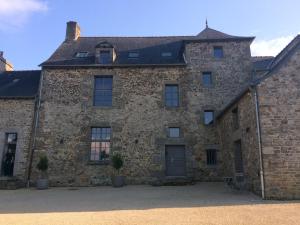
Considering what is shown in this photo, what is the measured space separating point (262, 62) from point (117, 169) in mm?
11040

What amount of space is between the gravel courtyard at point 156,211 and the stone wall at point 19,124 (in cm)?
498

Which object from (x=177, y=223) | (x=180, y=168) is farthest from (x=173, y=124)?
(x=177, y=223)

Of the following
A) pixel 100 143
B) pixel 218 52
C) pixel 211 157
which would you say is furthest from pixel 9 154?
pixel 218 52

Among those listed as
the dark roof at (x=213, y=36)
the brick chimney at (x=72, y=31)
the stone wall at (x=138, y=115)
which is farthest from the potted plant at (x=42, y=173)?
the dark roof at (x=213, y=36)

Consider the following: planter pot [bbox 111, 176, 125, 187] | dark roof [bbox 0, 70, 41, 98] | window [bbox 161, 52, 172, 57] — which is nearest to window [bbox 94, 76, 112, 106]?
dark roof [bbox 0, 70, 41, 98]

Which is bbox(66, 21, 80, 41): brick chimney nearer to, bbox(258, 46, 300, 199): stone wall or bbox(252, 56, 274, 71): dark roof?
bbox(252, 56, 274, 71): dark roof

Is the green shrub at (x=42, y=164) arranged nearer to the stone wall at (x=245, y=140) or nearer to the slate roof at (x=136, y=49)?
the slate roof at (x=136, y=49)

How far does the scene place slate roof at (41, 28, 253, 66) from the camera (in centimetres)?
1648

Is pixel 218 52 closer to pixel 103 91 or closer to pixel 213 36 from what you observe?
pixel 213 36

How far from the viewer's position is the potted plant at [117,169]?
A: 45.1 ft

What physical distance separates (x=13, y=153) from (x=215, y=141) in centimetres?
1079

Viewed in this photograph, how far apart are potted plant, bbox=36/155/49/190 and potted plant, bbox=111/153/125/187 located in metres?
3.26

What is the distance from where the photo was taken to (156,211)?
7379mm

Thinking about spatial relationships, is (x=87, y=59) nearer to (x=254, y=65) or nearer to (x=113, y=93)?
(x=113, y=93)
